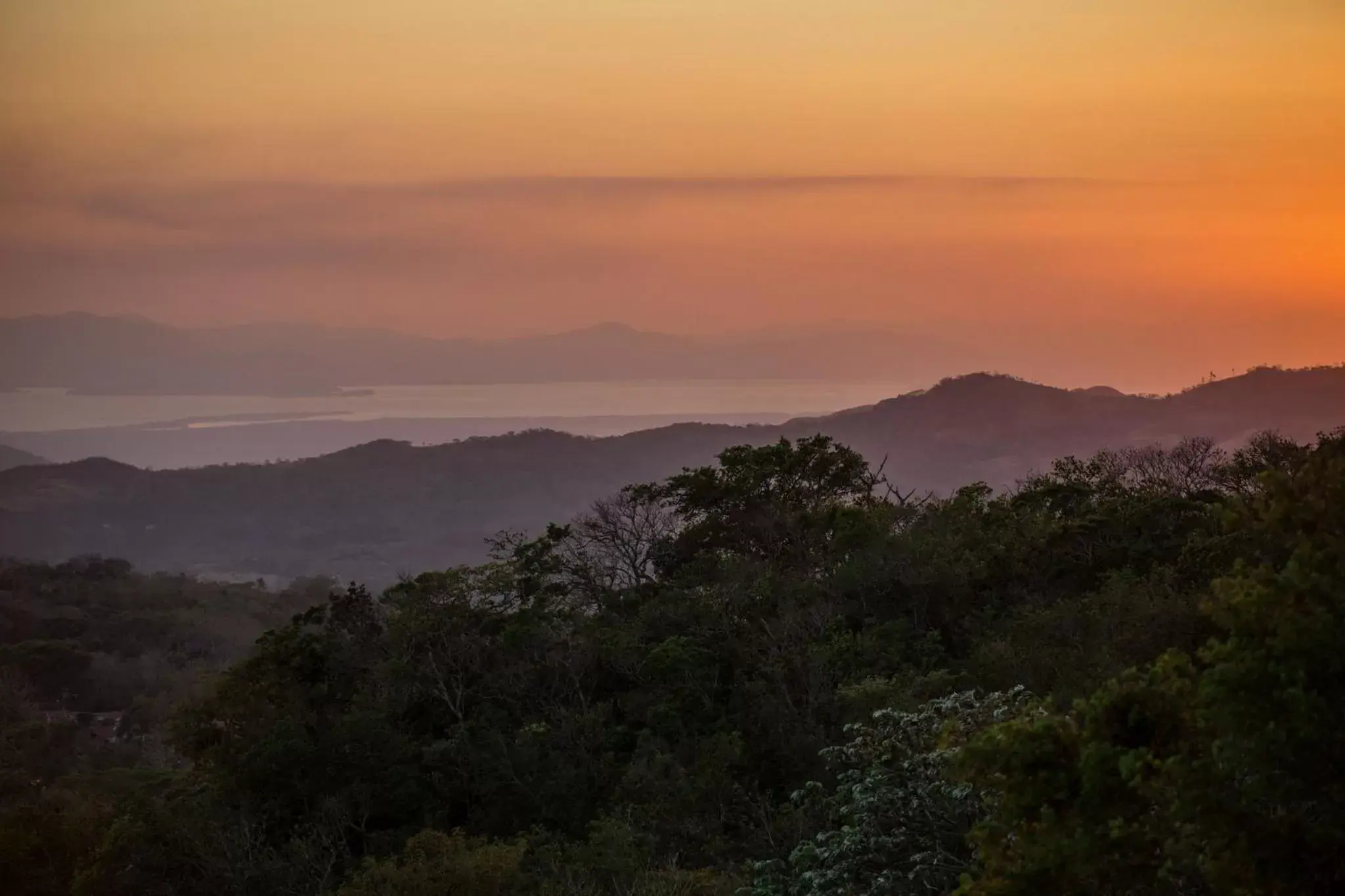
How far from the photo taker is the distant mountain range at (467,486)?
552ft

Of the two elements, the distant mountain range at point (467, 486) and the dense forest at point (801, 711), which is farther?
the distant mountain range at point (467, 486)

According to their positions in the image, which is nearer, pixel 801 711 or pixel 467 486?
pixel 801 711

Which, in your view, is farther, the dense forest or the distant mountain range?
the distant mountain range

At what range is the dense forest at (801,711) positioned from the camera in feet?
26.5

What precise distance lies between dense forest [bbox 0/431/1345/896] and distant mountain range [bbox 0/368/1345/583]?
12668cm

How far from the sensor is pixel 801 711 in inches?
908

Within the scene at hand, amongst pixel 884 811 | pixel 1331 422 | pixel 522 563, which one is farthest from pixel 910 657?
pixel 1331 422

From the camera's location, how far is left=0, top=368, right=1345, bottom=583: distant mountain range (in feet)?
552

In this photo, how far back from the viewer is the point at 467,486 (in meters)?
193

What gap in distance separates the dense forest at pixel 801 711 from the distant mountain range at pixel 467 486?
126684 mm

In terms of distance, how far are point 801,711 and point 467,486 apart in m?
174

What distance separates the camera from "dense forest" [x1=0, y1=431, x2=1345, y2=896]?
807cm

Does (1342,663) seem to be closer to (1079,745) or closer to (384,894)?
(1079,745)

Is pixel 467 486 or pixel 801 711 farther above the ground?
pixel 467 486
